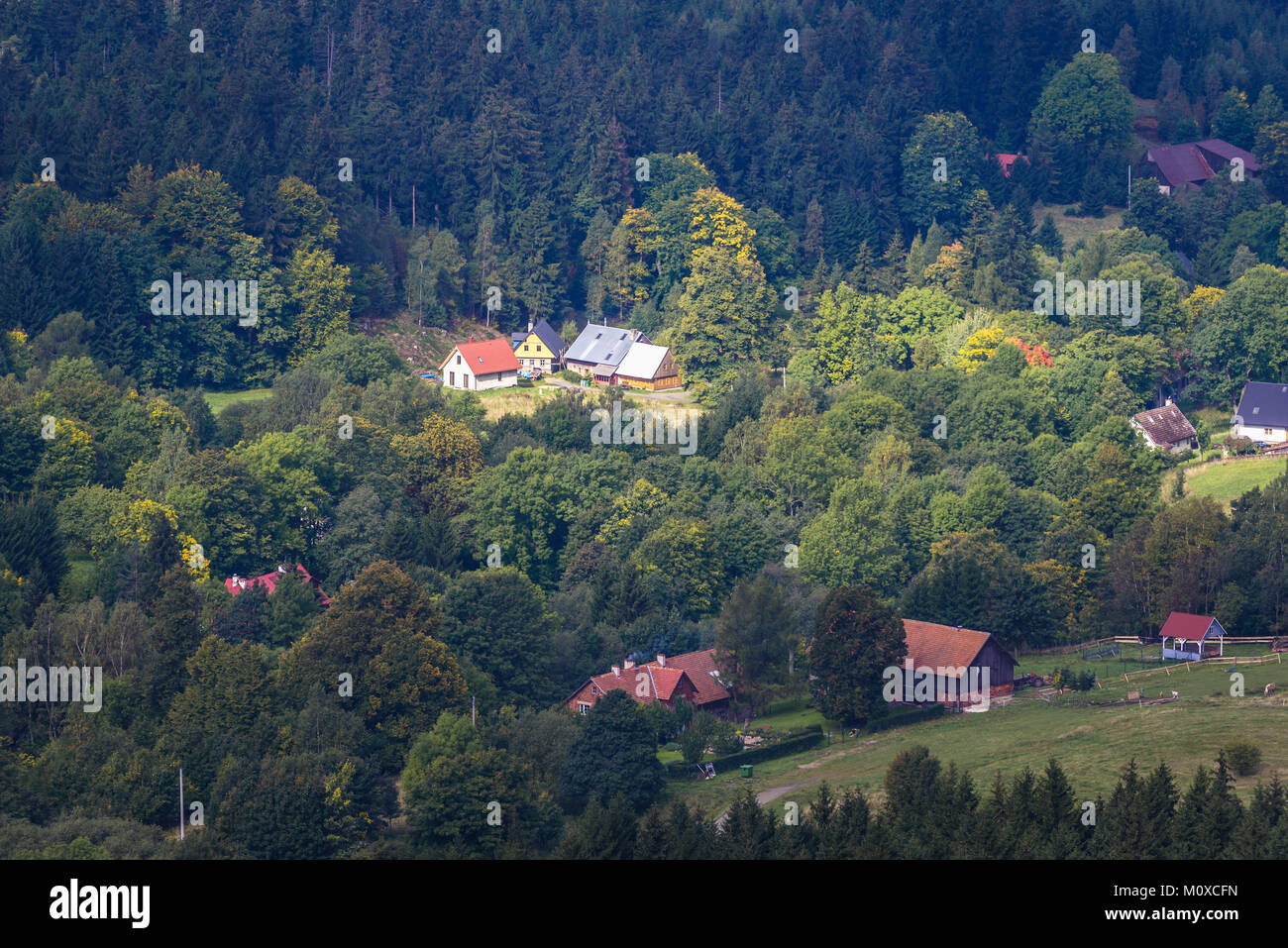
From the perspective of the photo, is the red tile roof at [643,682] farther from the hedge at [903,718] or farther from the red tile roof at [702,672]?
the hedge at [903,718]

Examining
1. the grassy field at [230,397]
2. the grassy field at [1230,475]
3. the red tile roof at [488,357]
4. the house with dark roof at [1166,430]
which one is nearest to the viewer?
the grassy field at [1230,475]

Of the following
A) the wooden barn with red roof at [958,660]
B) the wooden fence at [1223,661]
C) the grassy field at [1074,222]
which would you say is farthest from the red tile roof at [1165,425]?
the wooden barn with red roof at [958,660]

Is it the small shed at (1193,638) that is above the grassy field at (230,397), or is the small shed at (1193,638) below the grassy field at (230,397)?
below

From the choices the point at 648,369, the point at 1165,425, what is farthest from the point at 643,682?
the point at 1165,425

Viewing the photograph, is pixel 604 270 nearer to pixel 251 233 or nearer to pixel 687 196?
pixel 687 196

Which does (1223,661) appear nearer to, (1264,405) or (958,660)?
(958,660)

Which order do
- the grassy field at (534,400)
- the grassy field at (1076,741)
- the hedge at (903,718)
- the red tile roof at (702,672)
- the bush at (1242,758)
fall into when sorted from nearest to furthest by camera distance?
the bush at (1242,758)
the grassy field at (1076,741)
the hedge at (903,718)
the red tile roof at (702,672)
the grassy field at (534,400)

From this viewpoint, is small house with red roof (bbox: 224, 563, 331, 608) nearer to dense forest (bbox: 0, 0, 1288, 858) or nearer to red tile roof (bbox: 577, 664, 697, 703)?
A: dense forest (bbox: 0, 0, 1288, 858)

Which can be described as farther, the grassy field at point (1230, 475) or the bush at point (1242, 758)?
the grassy field at point (1230, 475)
